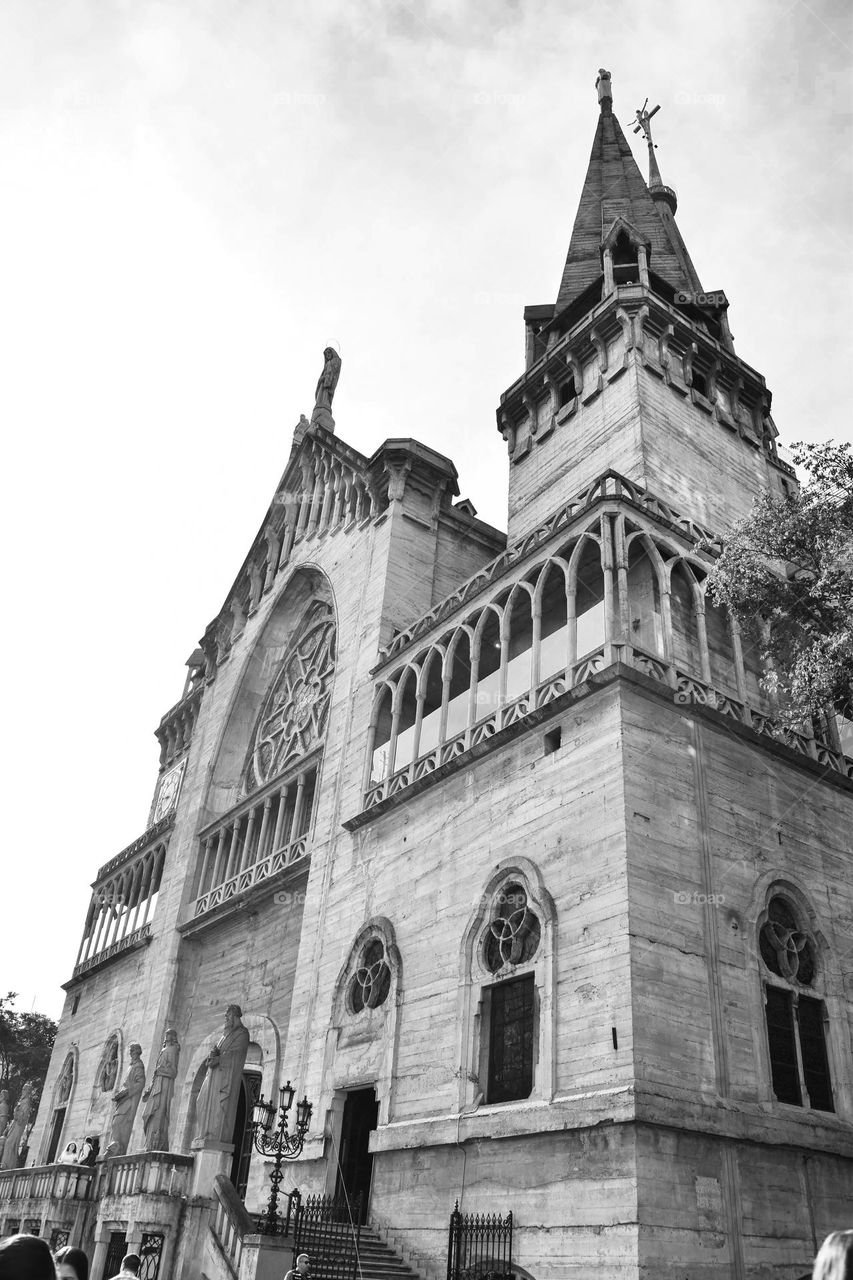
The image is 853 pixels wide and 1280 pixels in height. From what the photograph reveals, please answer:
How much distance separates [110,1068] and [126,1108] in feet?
25.3

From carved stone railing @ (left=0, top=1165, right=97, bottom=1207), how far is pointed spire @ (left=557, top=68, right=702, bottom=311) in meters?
28.2

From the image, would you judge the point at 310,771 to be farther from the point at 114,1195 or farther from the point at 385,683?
the point at 114,1195

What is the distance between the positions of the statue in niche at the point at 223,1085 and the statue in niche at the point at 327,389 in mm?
21235

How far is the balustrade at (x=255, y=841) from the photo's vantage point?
2597cm

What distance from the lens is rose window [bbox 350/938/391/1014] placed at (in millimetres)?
18844

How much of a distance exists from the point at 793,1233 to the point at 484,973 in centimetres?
572

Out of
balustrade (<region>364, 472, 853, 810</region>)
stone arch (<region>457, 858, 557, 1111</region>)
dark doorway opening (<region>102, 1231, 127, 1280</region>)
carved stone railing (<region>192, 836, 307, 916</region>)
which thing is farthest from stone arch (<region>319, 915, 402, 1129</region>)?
dark doorway opening (<region>102, 1231, 127, 1280</region>)

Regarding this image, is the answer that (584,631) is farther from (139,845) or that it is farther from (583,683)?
(139,845)

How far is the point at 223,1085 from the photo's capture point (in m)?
20.6

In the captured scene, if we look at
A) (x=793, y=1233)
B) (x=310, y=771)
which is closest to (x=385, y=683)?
(x=310, y=771)

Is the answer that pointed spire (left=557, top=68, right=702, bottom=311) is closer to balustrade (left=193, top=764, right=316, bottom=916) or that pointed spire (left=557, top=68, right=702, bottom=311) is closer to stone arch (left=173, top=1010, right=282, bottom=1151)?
balustrade (left=193, top=764, right=316, bottom=916)

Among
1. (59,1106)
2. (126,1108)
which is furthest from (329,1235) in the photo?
(59,1106)

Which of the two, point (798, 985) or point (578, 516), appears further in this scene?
point (578, 516)

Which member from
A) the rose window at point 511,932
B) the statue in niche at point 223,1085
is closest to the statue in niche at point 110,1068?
the statue in niche at point 223,1085
